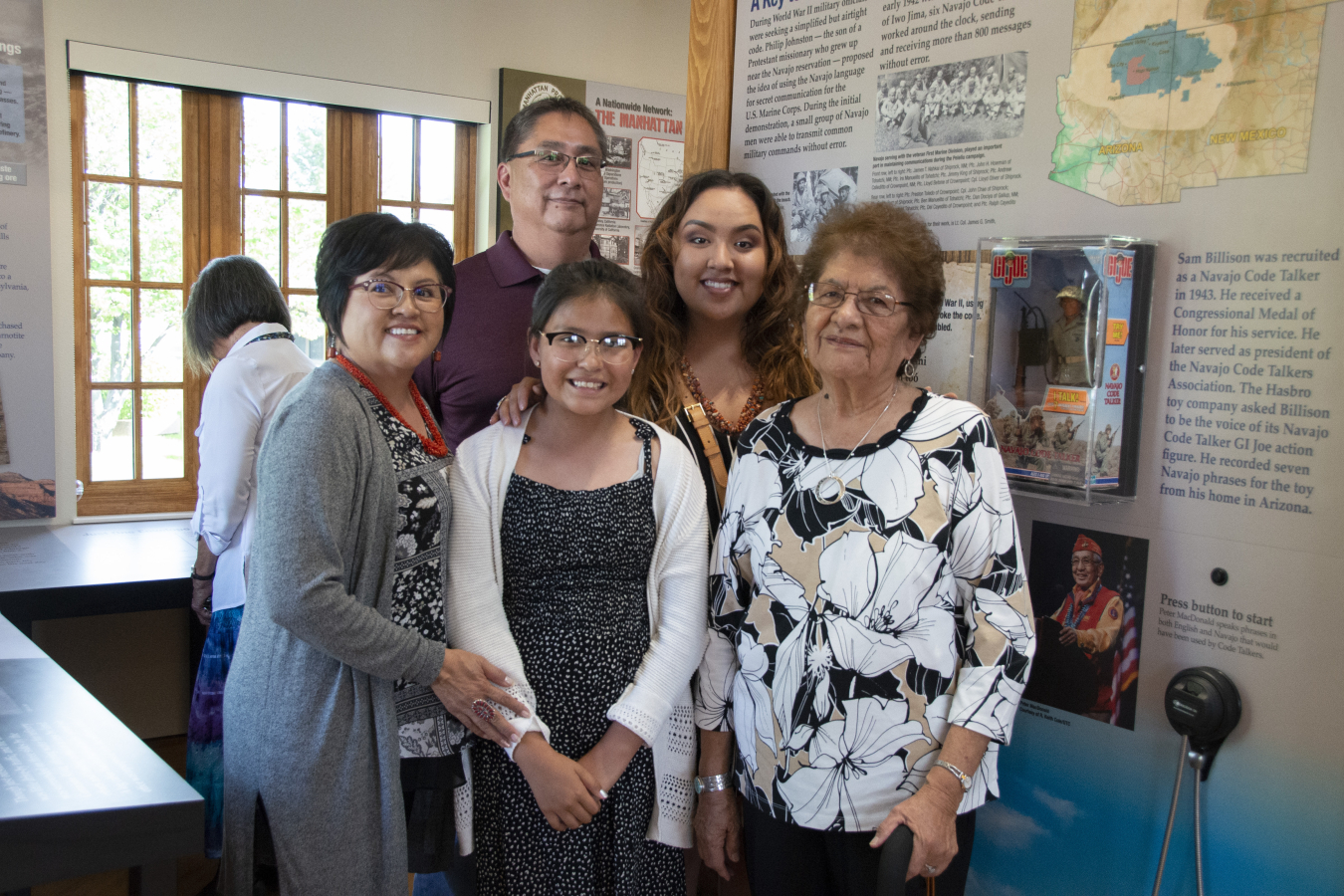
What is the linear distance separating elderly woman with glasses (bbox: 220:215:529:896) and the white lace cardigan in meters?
0.04

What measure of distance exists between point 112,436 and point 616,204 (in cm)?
278

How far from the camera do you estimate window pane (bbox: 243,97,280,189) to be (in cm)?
440

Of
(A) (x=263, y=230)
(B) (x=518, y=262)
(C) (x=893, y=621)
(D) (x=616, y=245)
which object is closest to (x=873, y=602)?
(C) (x=893, y=621)

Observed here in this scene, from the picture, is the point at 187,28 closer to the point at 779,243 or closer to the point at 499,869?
the point at 779,243

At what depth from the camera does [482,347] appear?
2166 mm

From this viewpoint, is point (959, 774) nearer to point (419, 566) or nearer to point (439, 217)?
point (419, 566)

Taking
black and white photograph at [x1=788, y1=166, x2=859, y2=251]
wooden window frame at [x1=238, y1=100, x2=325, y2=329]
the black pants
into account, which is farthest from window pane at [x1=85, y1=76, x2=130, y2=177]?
the black pants

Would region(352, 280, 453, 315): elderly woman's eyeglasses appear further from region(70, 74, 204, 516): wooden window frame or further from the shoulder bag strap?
region(70, 74, 204, 516): wooden window frame

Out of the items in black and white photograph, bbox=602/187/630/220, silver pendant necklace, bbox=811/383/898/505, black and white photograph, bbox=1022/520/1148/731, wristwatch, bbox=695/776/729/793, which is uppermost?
black and white photograph, bbox=602/187/630/220

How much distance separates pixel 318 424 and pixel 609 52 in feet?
14.2

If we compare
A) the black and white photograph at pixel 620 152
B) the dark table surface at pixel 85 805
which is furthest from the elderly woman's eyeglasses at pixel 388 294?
the black and white photograph at pixel 620 152

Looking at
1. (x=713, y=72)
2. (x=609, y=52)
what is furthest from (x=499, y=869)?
(x=609, y=52)

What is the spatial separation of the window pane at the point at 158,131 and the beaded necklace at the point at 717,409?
3.35 metres

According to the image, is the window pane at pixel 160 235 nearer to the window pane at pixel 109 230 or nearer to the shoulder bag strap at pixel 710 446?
the window pane at pixel 109 230
